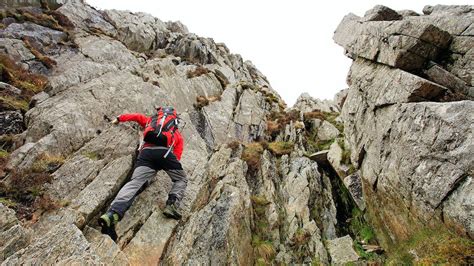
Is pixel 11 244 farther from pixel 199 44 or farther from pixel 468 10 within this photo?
pixel 199 44

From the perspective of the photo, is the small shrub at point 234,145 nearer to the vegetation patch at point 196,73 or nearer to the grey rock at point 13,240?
the grey rock at point 13,240

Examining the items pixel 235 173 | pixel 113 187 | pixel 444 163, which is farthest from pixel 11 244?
pixel 444 163

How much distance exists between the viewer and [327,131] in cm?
2197

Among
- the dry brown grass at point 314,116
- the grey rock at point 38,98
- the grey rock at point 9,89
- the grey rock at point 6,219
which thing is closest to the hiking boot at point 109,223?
the grey rock at point 6,219

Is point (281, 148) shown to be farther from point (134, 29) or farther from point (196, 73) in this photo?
point (134, 29)

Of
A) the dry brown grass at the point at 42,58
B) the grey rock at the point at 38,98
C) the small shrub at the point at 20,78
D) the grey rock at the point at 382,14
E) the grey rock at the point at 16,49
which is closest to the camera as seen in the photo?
the grey rock at the point at 38,98

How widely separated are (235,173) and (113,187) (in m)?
5.21

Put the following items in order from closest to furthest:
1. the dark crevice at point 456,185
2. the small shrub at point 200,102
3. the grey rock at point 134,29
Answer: the dark crevice at point 456,185 → the small shrub at point 200,102 → the grey rock at point 134,29

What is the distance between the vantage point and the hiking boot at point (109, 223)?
9.07 meters

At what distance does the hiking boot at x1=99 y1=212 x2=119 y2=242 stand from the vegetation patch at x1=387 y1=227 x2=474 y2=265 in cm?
879

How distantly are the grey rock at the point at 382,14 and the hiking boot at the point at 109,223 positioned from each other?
18390 mm

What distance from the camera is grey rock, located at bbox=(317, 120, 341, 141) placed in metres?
21.2

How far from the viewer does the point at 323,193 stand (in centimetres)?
1462

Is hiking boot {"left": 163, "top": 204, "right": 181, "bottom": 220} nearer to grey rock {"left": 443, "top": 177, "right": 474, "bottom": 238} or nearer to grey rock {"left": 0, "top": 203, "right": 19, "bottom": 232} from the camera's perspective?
grey rock {"left": 0, "top": 203, "right": 19, "bottom": 232}
